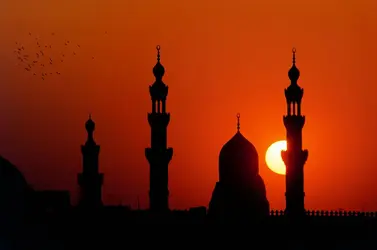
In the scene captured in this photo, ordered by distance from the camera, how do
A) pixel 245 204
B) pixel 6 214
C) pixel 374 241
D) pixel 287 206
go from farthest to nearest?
pixel 245 204
pixel 287 206
pixel 374 241
pixel 6 214

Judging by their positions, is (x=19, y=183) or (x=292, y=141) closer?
(x=19, y=183)

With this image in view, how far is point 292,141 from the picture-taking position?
120ft

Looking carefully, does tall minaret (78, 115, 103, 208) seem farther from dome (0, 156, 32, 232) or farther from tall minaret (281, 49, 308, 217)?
dome (0, 156, 32, 232)

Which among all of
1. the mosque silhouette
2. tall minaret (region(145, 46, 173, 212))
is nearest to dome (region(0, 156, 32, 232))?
the mosque silhouette

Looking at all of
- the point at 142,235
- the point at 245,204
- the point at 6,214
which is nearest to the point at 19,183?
the point at 6,214

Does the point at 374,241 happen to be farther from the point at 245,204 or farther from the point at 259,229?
the point at 245,204

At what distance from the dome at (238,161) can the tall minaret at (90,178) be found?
18.3 feet

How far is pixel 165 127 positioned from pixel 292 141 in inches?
211

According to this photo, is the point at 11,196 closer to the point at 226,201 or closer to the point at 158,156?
the point at 158,156

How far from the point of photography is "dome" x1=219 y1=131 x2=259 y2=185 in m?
38.9

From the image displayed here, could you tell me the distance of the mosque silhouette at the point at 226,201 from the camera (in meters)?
35.3

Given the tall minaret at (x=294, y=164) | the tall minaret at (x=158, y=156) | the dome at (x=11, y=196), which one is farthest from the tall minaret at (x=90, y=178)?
the dome at (x=11, y=196)

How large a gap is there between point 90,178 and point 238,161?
6.63 m

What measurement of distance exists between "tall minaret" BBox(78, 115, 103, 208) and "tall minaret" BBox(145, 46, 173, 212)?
3.65 metres
